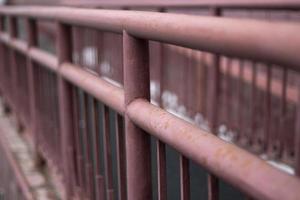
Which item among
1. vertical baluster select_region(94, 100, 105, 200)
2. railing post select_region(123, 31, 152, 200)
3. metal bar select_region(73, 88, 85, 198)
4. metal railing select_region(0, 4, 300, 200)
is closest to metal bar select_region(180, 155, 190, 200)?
metal railing select_region(0, 4, 300, 200)

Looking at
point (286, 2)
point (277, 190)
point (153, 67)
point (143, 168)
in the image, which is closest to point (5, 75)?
point (153, 67)

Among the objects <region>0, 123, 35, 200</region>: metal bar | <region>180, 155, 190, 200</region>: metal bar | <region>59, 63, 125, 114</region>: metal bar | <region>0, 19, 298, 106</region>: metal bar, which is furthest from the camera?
<region>0, 123, 35, 200</region>: metal bar

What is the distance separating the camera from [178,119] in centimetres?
117

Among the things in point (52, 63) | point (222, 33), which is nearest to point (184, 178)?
point (222, 33)

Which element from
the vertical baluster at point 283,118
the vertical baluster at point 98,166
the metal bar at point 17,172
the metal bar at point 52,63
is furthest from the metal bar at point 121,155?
the vertical baluster at point 283,118

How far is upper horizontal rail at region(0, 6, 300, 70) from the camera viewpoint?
0.74 meters

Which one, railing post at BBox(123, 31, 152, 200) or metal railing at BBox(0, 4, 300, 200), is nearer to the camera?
metal railing at BBox(0, 4, 300, 200)

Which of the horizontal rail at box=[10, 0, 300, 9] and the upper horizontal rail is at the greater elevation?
the upper horizontal rail

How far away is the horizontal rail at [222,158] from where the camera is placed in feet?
2.74

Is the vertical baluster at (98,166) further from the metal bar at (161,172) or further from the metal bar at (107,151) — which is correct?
the metal bar at (161,172)

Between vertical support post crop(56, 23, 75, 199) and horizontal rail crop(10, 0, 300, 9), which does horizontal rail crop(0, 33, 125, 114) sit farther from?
horizontal rail crop(10, 0, 300, 9)

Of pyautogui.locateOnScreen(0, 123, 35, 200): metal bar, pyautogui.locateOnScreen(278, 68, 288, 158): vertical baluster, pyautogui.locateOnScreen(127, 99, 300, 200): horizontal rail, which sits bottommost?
pyautogui.locateOnScreen(0, 123, 35, 200): metal bar

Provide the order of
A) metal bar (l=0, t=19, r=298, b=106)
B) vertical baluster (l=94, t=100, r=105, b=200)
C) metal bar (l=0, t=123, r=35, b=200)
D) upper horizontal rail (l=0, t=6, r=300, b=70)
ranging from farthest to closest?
1. metal bar (l=0, t=123, r=35, b=200)
2. metal bar (l=0, t=19, r=298, b=106)
3. vertical baluster (l=94, t=100, r=105, b=200)
4. upper horizontal rail (l=0, t=6, r=300, b=70)

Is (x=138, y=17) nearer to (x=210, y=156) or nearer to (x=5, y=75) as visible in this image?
(x=210, y=156)
